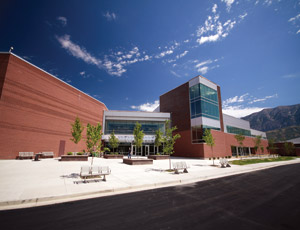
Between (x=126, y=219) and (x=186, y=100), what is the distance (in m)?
30.8

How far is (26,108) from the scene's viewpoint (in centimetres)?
2186

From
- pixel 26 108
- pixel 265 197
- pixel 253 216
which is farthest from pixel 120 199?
pixel 26 108

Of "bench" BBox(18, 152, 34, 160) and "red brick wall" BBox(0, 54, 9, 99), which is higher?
"red brick wall" BBox(0, 54, 9, 99)

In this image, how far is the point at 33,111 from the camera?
895 inches

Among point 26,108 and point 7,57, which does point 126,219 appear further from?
point 7,57

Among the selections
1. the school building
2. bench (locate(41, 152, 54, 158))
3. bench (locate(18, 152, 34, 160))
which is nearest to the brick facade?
the school building

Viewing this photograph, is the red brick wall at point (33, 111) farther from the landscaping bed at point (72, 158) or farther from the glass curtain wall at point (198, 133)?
the glass curtain wall at point (198, 133)

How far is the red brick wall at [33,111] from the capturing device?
19766 mm

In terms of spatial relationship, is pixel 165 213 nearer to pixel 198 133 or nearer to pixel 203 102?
pixel 198 133

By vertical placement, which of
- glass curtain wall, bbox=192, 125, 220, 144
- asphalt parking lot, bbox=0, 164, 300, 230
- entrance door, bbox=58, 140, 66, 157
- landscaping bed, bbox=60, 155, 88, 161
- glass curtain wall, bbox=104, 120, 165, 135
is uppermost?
glass curtain wall, bbox=104, 120, 165, 135

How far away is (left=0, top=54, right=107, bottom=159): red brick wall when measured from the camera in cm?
1977

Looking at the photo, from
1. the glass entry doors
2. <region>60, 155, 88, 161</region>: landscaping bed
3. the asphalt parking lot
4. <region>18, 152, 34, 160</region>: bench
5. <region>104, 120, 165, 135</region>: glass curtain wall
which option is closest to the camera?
the asphalt parking lot

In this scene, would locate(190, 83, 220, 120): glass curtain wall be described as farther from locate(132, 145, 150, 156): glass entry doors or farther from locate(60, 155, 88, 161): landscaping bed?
locate(60, 155, 88, 161): landscaping bed

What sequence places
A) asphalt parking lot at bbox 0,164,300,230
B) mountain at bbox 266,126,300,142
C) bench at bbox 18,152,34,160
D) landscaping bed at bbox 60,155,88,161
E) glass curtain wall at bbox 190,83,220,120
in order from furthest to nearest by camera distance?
mountain at bbox 266,126,300,142
glass curtain wall at bbox 190,83,220,120
bench at bbox 18,152,34,160
landscaping bed at bbox 60,155,88,161
asphalt parking lot at bbox 0,164,300,230
